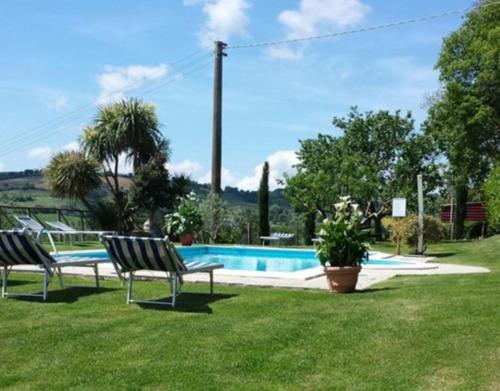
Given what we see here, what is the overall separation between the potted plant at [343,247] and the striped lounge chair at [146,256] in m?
1.72

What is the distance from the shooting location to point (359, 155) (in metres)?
27.2

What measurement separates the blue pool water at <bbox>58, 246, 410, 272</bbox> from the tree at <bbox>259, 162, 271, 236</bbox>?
23.3 ft

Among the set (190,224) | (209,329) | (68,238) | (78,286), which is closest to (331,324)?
(209,329)

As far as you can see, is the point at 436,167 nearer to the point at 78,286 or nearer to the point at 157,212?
the point at 157,212

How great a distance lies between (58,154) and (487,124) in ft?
56.2

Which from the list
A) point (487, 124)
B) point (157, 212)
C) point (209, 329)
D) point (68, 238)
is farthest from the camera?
point (487, 124)

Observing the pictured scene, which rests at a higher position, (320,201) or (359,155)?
(359,155)

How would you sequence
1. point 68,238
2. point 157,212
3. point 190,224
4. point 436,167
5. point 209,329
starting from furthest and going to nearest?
point 436,167, point 157,212, point 68,238, point 190,224, point 209,329

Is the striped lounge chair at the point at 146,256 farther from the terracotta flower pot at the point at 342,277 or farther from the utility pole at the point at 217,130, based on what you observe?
the utility pole at the point at 217,130

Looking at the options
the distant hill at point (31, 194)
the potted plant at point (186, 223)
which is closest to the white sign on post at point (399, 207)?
the potted plant at point (186, 223)

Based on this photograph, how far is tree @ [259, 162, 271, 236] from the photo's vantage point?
25156 millimetres

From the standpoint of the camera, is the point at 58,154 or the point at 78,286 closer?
the point at 78,286

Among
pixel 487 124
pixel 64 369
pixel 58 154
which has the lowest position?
pixel 64 369

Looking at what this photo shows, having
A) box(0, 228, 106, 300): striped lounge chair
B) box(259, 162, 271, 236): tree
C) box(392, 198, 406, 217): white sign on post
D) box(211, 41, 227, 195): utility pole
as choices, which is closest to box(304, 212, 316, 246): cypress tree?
box(259, 162, 271, 236): tree
